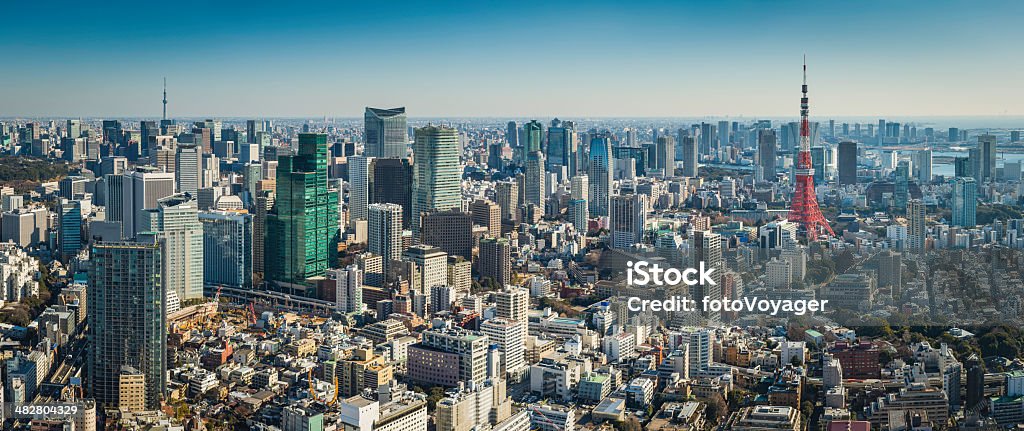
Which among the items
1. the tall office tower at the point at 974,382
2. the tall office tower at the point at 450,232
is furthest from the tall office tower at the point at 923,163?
the tall office tower at the point at 974,382

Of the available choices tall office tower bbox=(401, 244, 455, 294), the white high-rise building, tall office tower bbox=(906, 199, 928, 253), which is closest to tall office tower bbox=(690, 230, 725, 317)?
the white high-rise building

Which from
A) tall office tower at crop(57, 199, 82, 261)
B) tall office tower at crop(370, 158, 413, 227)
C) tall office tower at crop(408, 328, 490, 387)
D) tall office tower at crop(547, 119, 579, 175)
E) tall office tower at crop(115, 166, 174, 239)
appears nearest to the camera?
tall office tower at crop(408, 328, 490, 387)

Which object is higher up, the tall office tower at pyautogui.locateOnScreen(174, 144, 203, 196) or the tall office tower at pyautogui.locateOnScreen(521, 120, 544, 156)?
the tall office tower at pyautogui.locateOnScreen(521, 120, 544, 156)

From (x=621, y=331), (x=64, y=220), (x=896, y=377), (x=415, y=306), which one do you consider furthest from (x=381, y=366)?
(x=64, y=220)

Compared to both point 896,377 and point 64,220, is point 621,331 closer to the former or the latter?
point 896,377

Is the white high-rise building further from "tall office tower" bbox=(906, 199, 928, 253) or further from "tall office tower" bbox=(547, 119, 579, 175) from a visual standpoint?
"tall office tower" bbox=(547, 119, 579, 175)

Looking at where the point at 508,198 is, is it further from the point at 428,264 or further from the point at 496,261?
the point at 428,264

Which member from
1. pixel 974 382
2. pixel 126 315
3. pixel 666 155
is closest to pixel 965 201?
pixel 974 382
